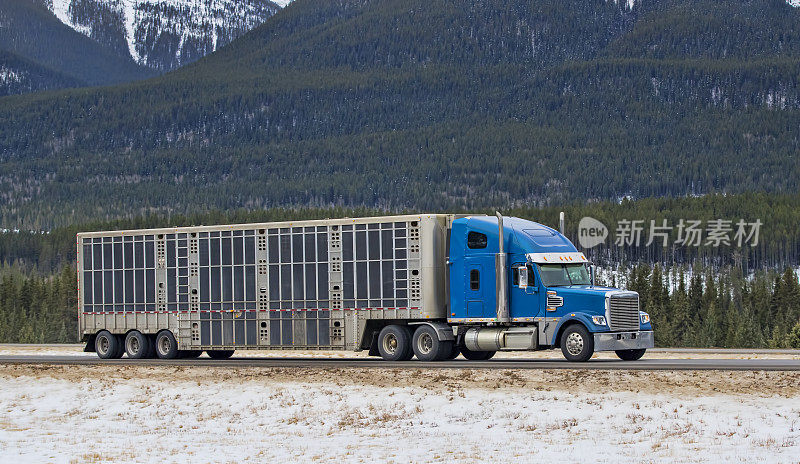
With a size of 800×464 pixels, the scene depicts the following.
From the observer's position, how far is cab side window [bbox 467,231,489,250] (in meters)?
40.3

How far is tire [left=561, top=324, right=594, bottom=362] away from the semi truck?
0.03 metres

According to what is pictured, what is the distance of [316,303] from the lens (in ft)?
141

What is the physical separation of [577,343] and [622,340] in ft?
4.49

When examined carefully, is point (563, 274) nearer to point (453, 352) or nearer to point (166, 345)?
point (453, 352)

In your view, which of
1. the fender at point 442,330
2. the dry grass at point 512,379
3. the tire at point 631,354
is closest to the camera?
the dry grass at point 512,379

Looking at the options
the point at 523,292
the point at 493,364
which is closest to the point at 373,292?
the point at 523,292

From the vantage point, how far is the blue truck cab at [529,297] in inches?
1505

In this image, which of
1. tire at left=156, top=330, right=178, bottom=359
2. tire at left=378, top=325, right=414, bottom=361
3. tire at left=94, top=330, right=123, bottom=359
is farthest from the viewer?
tire at left=94, top=330, right=123, bottom=359

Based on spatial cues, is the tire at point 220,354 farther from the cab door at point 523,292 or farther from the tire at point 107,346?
the cab door at point 523,292

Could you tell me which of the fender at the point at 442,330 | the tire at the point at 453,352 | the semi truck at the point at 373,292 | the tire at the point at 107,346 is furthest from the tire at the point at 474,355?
the tire at the point at 107,346

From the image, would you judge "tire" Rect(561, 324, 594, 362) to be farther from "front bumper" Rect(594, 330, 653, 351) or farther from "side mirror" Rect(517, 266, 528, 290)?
"side mirror" Rect(517, 266, 528, 290)

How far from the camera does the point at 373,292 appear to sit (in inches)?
1640

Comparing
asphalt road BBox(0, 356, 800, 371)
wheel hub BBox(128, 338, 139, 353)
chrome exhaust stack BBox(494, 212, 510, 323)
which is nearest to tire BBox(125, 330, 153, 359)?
wheel hub BBox(128, 338, 139, 353)

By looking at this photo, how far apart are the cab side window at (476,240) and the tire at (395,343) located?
3.58m
